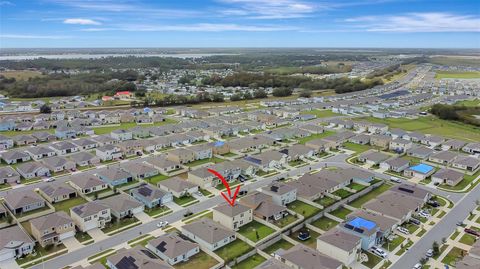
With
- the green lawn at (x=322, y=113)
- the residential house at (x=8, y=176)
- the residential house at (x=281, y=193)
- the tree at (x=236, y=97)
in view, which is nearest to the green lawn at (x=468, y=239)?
the residential house at (x=281, y=193)

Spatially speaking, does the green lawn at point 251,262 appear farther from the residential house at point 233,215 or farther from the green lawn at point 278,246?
the residential house at point 233,215

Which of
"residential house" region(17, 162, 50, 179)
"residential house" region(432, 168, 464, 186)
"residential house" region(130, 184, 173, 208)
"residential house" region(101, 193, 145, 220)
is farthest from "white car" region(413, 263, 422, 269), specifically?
"residential house" region(17, 162, 50, 179)

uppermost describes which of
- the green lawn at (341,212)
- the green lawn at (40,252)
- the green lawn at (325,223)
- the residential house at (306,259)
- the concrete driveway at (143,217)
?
the residential house at (306,259)

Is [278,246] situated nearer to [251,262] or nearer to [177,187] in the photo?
[251,262]

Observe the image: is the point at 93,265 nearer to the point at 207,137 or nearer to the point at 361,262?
the point at 361,262

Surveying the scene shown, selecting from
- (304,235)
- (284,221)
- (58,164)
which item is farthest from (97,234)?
(58,164)

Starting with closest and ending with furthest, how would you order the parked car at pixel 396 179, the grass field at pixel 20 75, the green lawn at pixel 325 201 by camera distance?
the green lawn at pixel 325 201
the parked car at pixel 396 179
the grass field at pixel 20 75
